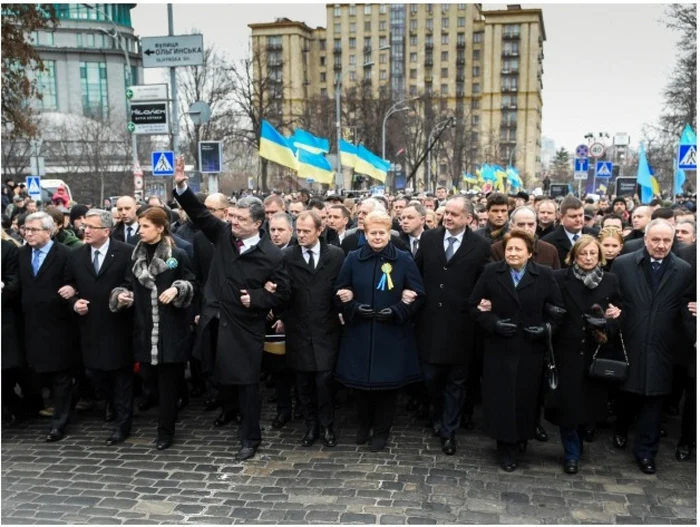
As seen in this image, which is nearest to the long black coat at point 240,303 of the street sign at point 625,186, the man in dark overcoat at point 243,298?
the man in dark overcoat at point 243,298

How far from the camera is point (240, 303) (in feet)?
19.7

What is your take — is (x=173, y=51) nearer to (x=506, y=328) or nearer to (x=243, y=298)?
(x=243, y=298)

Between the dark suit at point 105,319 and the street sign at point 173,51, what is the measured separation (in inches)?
357

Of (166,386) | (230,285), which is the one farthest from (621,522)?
(166,386)

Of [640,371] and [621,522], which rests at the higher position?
[640,371]

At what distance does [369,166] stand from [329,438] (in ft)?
59.0

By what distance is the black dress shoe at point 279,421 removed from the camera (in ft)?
22.8

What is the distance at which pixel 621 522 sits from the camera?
4879 mm

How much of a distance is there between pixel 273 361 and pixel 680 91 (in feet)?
89.2

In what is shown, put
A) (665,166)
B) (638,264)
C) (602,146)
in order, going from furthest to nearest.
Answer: (665,166), (602,146), (638,264)

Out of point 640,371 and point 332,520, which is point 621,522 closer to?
point 640,371

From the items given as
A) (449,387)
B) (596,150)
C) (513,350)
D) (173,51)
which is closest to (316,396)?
(449,387)

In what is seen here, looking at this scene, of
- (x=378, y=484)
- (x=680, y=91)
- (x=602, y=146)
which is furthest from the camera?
(x=680, y=91)

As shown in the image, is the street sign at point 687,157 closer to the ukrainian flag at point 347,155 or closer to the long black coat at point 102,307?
the ukrainian flag at point 347,155
